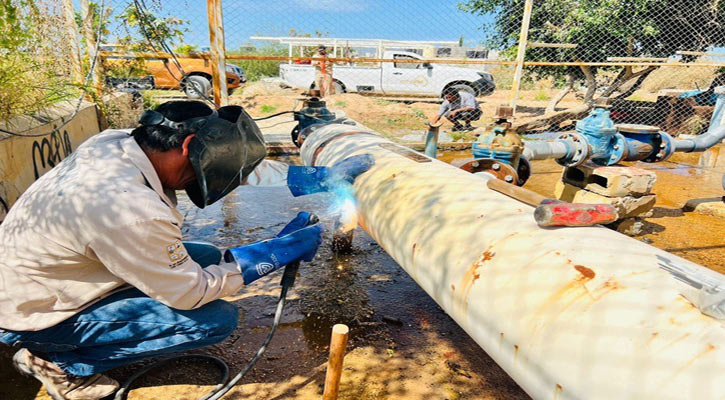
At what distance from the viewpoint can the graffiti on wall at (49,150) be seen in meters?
3.33

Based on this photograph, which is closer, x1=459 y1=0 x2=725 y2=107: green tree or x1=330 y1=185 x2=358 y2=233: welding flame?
x1=330 y1=185 x2=358 y2=233: welding flame

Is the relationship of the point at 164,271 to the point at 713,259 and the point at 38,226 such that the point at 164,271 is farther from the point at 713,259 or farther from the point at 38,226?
the point at 713,259

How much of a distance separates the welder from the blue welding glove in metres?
0.66

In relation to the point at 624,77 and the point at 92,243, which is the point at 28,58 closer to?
the point at 92,243

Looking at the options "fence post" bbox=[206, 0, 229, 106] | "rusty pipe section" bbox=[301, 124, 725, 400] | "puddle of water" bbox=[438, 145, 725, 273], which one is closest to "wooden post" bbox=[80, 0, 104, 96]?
"fence post" bbox=[206, 0, 229, 106]

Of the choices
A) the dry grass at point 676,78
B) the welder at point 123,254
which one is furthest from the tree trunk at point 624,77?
the dry grass at point 676,78

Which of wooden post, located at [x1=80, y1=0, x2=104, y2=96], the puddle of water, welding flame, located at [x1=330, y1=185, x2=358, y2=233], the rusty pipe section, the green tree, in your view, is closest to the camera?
the rusty pipe section

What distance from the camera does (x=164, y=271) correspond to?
1.65 meters

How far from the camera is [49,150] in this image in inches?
141

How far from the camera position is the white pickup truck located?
1355 cm

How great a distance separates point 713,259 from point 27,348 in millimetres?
4876

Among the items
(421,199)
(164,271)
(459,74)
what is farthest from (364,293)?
(459,74)

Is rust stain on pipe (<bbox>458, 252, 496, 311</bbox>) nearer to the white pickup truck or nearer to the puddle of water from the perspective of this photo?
the puddle of water

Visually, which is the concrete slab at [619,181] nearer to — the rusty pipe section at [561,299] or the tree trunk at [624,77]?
the rusty pipe section at [561,299]
